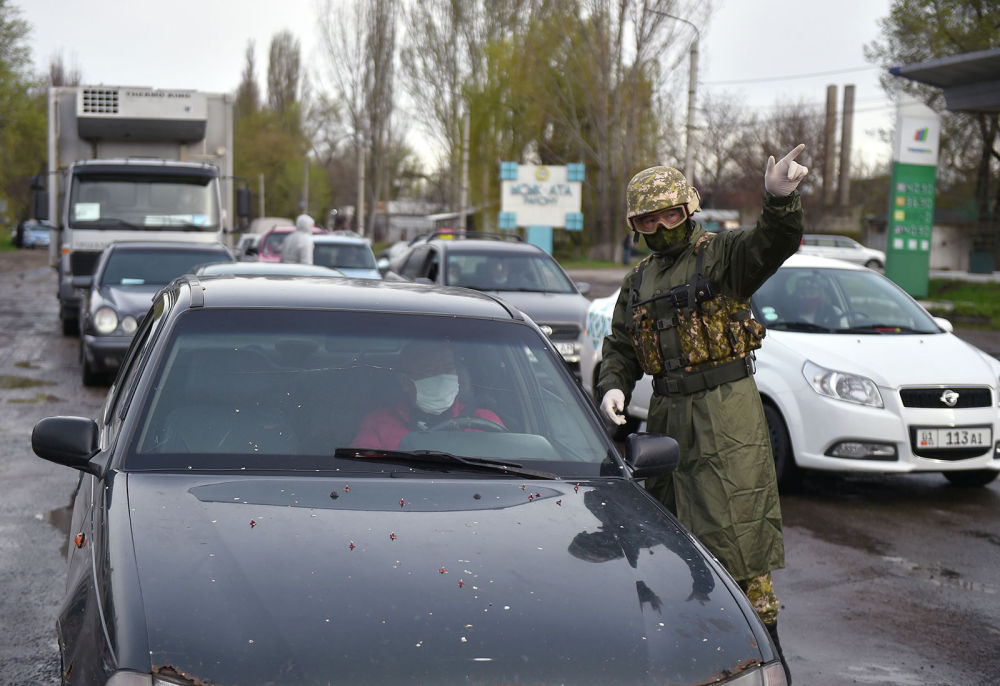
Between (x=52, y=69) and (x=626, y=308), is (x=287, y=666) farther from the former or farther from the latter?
(x=52, y=69)

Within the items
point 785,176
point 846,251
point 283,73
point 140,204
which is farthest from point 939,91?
point 283,73

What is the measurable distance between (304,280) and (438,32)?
48.1m

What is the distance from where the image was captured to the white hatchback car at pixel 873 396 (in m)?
7.18

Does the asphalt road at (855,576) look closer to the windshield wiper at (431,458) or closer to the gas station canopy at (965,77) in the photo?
the windshield wiper at (431,458)

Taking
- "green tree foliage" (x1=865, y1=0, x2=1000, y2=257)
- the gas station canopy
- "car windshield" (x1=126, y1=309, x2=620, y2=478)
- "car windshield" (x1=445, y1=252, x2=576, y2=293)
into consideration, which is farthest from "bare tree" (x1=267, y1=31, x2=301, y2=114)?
"car windshield" (x1=126, y1=309, x2=620, y2=478)

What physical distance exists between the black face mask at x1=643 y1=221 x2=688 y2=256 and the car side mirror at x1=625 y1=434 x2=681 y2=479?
0.73 m

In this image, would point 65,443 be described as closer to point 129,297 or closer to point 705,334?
point 705,334

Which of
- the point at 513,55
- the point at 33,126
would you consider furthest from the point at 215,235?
the point at 33,126

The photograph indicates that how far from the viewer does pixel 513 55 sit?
1941 inches

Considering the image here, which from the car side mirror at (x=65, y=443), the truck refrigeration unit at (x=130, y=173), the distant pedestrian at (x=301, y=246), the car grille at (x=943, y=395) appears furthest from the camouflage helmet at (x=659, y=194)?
the truck refrigeration unit at (x=130, y=173)

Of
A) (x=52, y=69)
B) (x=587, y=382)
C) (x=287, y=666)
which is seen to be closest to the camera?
(x=287, y=666)

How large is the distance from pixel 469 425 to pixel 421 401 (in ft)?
0.54

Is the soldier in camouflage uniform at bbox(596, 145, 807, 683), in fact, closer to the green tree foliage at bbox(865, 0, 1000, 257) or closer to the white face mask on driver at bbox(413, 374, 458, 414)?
Result: the white face mask on driver at bbox(413, 374, 458, 414)

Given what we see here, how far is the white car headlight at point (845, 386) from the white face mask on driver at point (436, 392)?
414cm
